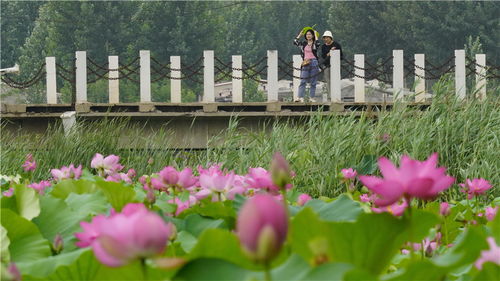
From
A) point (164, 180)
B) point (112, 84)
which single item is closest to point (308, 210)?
point (164, 180)

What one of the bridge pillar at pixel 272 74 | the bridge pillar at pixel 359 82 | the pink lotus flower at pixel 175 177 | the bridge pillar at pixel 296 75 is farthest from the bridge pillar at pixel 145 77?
the pink lotus flower at pixel 175 177

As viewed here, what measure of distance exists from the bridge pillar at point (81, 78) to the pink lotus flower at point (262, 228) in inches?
620

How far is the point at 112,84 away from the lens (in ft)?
57.9

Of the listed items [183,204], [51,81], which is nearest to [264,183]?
[183,204]

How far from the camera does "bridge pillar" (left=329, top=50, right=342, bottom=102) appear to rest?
1691 cm

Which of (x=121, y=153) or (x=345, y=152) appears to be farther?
(x=121, y=153)

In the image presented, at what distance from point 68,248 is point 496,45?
1875 inches

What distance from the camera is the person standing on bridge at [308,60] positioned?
16.5 m

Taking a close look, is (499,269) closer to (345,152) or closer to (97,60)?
(345,152)

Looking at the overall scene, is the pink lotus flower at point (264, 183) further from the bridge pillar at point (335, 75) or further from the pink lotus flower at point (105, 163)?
the bridge pillar at point (335, 75)

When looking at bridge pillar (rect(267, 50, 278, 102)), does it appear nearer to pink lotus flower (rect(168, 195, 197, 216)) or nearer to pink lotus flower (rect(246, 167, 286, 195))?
pink lotus flower (rect(168, 195, 197, 216))

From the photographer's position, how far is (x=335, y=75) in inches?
671

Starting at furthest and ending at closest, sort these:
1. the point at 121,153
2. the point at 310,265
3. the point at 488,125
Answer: the point at 121,153 → the point at 488,125 → the point at 310,265

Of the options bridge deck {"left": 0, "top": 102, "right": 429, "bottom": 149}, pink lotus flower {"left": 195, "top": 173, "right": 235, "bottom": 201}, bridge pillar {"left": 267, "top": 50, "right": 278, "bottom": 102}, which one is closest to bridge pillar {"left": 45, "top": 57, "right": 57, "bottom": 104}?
bridge deck {"left": 0, "top": 102, "right": 429, "bottom": 149}
